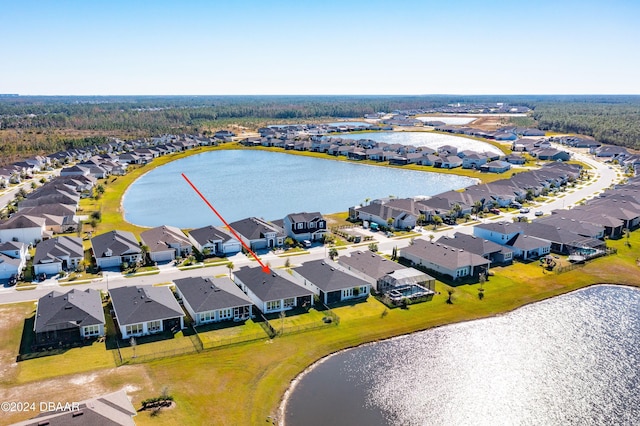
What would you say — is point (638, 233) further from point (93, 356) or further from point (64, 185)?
point (64, 185)

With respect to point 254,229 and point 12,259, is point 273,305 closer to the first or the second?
point 254,229

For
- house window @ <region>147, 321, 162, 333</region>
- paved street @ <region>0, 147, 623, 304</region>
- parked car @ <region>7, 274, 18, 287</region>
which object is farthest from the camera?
parked car @ <region>7, 274, 18, 287</region>

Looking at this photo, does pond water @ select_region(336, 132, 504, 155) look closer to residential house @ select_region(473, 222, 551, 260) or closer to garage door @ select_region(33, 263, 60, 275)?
residential house @ select_region(473, 222, 551, 260)

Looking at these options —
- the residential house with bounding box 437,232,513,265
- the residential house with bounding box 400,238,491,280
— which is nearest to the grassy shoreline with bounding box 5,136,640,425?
the residential house with bounding box 400,238,491,280

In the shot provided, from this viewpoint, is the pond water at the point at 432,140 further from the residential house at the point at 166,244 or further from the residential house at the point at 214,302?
the residential house at the point at 214,302

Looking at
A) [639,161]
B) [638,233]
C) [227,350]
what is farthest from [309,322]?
[639,161]
